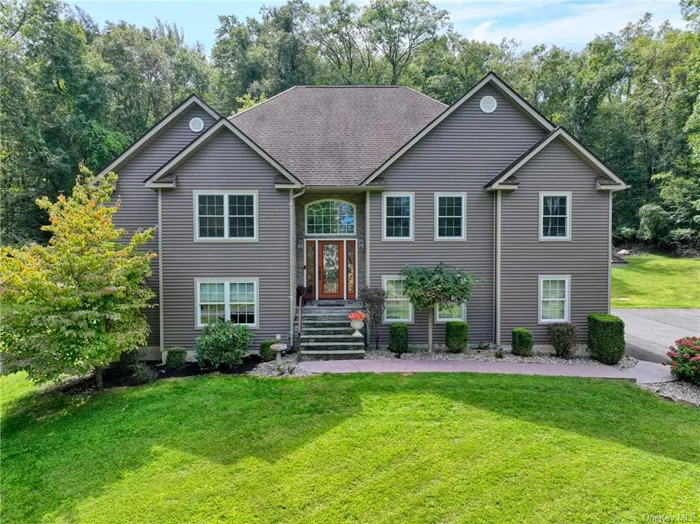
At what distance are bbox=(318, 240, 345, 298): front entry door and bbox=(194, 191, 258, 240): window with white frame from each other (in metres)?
2.66

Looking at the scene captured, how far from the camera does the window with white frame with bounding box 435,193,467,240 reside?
1186cm

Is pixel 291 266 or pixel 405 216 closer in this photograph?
pixel 291 266

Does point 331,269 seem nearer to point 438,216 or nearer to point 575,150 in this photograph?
point 438,216

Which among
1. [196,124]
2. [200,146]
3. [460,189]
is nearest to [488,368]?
[460,189]

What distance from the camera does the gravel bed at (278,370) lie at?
31.0 feet

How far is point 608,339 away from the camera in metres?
10.6

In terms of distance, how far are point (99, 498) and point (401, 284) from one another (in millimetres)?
9014

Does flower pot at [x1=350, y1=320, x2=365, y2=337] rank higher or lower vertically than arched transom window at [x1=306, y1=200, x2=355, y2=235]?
lower

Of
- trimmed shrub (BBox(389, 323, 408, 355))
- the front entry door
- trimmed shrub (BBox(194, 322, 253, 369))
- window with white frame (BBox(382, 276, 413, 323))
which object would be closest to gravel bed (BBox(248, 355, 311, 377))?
trimmed shrub (BBox(194, 322, 253, 369))

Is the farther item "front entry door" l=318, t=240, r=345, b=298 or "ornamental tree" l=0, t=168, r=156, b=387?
"front entry door" l=318, t=240, r=345, b=298

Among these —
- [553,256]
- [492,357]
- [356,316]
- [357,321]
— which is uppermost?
[553,256]

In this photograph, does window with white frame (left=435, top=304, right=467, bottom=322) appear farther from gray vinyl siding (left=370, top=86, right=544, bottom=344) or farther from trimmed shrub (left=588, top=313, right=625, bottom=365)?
trimmed shrub (left=588, top=313, right=625, bottom=365)

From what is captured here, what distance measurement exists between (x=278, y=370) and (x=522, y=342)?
295 inches

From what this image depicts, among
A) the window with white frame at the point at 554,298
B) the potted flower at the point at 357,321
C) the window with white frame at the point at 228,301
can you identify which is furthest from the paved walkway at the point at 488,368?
the window with white frame at the point at 228,301
